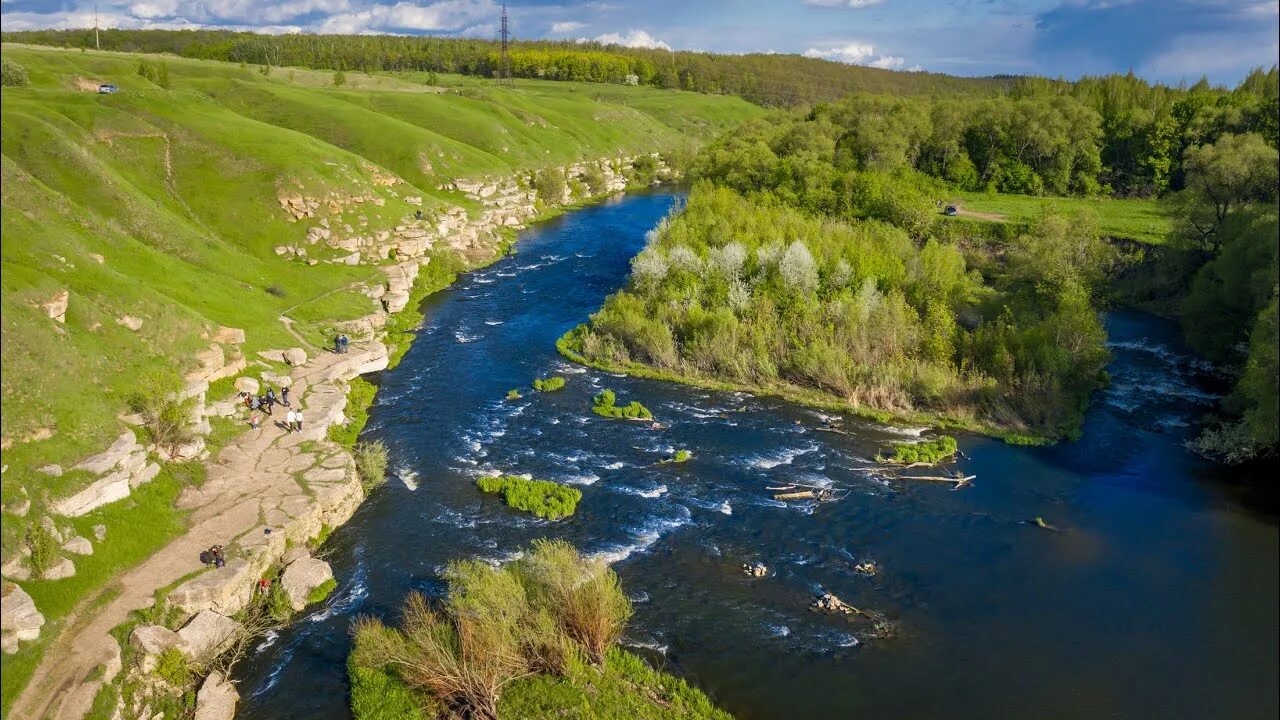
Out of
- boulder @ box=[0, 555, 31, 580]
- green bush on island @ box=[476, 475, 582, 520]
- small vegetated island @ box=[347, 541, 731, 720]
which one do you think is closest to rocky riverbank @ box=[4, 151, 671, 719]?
boulder @ box=[0, 555, 31, 580]

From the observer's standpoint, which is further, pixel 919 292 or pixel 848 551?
pixel 919 292

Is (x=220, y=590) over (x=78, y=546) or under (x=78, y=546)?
under

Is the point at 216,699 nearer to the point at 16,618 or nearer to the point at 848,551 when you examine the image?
the point at 16,618

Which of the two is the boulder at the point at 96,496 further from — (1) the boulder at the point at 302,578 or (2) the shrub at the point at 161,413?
(1) the boulder at the point at 302,578

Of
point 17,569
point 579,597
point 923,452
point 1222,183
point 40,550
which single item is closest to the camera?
point 579,597

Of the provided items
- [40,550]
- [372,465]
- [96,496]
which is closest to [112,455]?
[96,496]

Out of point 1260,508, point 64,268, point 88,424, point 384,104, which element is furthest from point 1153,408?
point 384,104

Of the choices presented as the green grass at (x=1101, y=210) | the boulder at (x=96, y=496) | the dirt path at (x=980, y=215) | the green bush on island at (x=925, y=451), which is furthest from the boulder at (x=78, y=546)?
the dirt path at (x=980, y=215)

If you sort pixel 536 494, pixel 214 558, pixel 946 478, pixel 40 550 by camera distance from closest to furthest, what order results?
1. pixel 40 550
2. pixel 214 558
3. pixel 536 494
4. pixel 946 478
